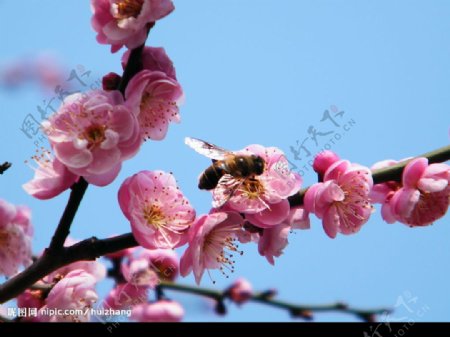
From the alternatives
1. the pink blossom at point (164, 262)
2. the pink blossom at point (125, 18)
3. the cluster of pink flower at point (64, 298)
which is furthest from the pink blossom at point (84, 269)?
the pink blossom at point (125, 18)

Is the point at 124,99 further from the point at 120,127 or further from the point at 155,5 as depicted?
the point at 155,5

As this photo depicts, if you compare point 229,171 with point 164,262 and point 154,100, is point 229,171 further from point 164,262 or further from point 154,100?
point 164,262

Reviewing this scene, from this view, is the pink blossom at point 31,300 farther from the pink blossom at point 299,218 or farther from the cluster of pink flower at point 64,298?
the pink blossom at point 299,218

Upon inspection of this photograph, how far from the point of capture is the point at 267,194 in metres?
1.87

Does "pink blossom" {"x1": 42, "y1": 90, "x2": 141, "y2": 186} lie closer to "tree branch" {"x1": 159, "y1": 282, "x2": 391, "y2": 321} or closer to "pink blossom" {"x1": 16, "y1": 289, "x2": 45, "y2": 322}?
"pink blossom" {"x1": 16, "y1": 289, "x2": 45, "y2": 322}

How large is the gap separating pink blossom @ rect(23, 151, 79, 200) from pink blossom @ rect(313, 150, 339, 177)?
0.83 metres

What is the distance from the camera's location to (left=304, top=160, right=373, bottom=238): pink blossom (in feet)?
6.23

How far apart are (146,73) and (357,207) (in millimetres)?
870

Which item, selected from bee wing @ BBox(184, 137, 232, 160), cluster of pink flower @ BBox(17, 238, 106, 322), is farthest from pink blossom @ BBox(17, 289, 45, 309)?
bee wing @ BBox(184, 137, 232, 160)

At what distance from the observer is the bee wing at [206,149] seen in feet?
6.54

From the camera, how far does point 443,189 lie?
2074 millimetres

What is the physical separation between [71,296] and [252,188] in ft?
2.43
